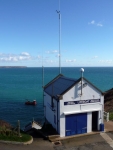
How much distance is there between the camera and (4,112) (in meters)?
41.8

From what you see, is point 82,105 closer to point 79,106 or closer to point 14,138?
point 79,106

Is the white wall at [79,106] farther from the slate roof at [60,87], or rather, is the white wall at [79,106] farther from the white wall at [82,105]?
the slate roof at [60,87]

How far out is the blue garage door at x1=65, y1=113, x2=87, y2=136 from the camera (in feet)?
60.3

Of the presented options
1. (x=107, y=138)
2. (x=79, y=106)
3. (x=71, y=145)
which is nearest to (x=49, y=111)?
(x=79, y=106)

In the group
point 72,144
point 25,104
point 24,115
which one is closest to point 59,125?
point 72,144

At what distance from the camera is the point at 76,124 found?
18.7 metres

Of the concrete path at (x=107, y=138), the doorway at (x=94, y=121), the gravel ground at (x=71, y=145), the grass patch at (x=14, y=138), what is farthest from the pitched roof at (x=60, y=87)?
the concrete path at (x=107, y=138)

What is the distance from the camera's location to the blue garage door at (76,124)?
1838 cm

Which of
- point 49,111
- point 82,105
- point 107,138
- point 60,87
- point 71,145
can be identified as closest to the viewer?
point 71,145

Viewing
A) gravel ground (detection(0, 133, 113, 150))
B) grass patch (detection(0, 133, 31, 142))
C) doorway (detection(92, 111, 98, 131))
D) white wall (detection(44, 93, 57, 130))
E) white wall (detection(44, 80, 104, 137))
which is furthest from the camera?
doorway (detection(92, 111, 98, 131))

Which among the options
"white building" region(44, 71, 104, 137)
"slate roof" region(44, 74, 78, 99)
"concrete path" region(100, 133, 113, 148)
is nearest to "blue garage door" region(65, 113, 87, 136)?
"white building" region(44, 71, 104, 137)

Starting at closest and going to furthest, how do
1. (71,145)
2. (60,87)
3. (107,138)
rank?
(71,145) → (107,138) → (60,87)

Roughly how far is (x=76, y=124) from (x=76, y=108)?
5.22 ft

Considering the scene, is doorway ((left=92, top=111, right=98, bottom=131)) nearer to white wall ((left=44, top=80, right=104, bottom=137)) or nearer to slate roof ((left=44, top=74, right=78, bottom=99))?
white wall ((left=44, top=80, right=104, bottom=137))
